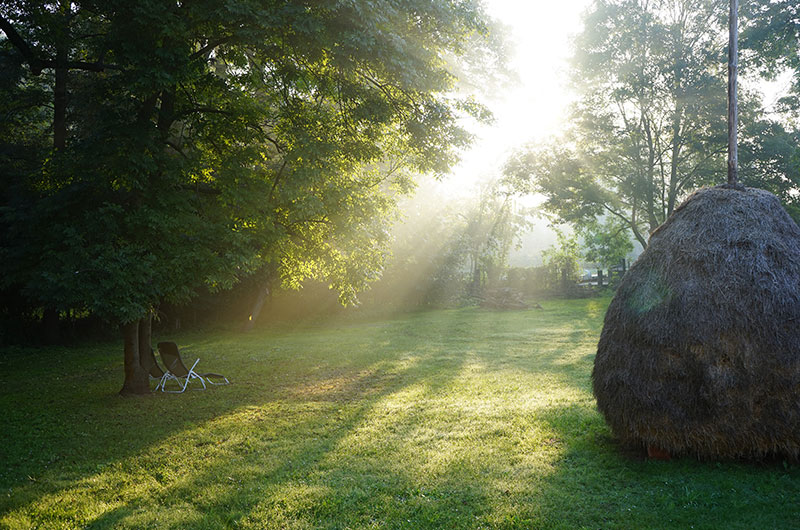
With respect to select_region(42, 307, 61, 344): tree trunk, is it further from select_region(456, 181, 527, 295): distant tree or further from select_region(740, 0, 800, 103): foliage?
select_region(740, 0, 800, 103): foliage

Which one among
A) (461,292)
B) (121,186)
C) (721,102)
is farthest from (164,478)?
(461,292)

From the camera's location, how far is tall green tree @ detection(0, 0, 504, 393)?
25.5 feet

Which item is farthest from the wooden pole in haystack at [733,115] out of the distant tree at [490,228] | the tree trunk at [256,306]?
the distant tree at [490,228]

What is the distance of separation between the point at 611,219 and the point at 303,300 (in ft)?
74.3

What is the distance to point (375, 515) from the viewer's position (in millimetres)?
4918

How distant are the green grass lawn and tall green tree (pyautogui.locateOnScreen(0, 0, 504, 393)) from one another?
75.3 inches

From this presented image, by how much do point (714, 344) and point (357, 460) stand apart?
420cm

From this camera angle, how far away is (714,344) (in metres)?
5.47

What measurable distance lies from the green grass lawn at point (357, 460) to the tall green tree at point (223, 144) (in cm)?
191

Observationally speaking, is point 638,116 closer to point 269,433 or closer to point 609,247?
point 609,247

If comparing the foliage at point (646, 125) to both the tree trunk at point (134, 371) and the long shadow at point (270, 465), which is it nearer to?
the long shadow at point (270, 465)

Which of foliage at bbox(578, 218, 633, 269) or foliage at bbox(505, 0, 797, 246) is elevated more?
foliage at bbox(505, 0, 797, 246)

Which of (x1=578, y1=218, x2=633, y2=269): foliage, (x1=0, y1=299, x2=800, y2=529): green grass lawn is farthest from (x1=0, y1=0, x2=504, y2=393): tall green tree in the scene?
(x1=578, y1=218, x2=633, y2=269): foliage

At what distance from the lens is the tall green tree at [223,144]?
7770 mm
